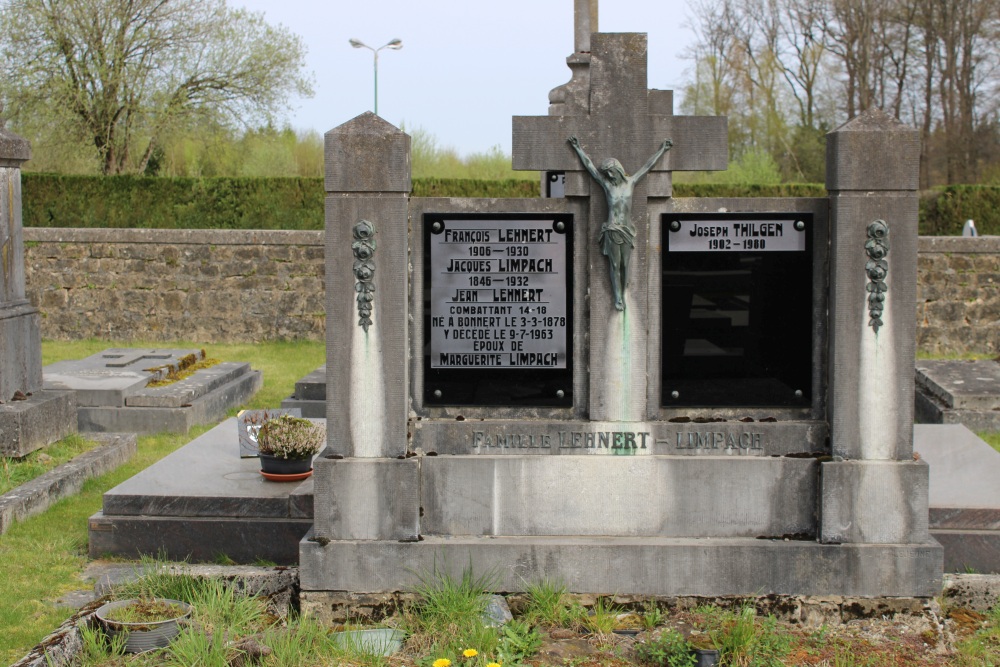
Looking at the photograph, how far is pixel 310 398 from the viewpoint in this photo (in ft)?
35.7

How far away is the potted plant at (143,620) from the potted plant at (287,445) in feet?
5.25

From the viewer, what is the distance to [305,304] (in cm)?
1625

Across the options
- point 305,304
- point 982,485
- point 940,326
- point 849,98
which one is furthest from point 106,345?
point 849,98

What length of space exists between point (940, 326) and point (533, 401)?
11975 millimetres

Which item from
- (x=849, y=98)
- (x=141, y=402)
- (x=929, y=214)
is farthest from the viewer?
(x=849, y=98)

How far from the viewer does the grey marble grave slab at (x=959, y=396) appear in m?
9.91

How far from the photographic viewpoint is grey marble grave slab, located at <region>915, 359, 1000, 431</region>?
9.91m

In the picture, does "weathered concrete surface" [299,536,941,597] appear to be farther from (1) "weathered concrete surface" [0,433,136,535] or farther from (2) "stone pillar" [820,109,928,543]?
(1) "weathered concrete surface" [0,433,136,535]

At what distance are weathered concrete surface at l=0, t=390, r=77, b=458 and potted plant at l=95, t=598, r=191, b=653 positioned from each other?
3.66 meters

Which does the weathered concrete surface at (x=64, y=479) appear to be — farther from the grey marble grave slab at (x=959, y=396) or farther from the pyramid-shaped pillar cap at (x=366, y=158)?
the grey marble grave slab at (x=959, y=396)

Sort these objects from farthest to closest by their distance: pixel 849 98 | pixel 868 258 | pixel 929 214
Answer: pixel 849 98, pixel 929 214, pixel 868 258

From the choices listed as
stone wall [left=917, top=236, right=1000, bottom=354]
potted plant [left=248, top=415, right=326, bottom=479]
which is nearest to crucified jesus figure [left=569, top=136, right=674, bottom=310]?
potted plant [left=248, top=415, right=326, bottom=479]

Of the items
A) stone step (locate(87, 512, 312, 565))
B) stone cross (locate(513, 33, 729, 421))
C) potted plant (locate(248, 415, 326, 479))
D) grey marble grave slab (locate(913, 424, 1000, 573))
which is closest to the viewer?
stone cross (locate(513, 33, 729, 421))

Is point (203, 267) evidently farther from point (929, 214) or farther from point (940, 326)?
point (929, 214)
